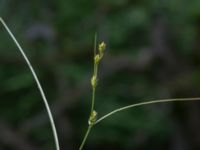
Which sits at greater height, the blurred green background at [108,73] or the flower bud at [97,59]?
the flower bud at [97,59]

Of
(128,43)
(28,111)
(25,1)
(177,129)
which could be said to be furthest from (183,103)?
(25,1)

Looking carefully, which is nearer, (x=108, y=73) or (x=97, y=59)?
(x=97, y=59)

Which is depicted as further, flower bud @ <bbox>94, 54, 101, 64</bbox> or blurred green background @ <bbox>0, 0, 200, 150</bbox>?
blurred green background @ <bbox>0, 0, 200, 150</bbox>

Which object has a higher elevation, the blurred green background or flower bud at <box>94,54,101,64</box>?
flower bud at <box>94,54,101,64</box>

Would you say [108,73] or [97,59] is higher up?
[97,59]

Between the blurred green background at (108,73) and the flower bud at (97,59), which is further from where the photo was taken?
the blurred green background at (108,73)

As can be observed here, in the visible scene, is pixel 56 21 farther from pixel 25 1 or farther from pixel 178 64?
pixel 178 64

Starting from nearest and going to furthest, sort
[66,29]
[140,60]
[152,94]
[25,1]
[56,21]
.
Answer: [25,1] → [56,21] → [66,29] → [140,60] → [152,94]

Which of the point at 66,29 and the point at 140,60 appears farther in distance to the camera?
the point at 140,60
